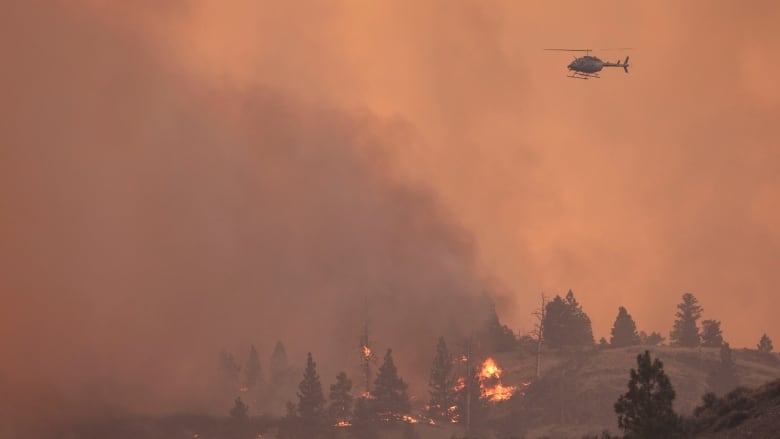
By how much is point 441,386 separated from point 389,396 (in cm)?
1029

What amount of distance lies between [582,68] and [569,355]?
41.5 m

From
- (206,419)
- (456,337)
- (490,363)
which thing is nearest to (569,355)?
(490,363)

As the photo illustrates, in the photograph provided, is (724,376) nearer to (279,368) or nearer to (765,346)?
(765,346)

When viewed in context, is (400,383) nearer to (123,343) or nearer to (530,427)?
(530,427)

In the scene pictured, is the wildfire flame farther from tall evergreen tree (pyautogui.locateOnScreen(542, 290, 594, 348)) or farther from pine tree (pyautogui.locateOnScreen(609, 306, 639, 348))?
pine tree (pyautogui.locateOnScreen(609, 306, 639, 348))

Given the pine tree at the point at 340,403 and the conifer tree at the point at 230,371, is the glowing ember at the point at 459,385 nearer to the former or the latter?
the pine tree at the point at 340,403

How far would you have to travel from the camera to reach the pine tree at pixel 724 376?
356 feet

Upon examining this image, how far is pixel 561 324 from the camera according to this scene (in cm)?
13062

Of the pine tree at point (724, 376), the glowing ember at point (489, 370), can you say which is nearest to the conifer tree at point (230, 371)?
the glowing ember at point (489, 370)

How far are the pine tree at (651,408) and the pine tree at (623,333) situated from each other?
97.1 meters

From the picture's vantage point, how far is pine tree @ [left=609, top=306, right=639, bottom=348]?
Answer: 133500 mm

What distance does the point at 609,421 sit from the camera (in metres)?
104

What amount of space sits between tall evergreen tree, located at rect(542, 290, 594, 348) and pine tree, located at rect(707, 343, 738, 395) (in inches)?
963

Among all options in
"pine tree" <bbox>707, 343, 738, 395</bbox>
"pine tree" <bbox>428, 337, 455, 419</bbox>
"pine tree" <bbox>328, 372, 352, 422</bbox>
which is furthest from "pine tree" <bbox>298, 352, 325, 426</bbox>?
"pine tree" <bbox>707, 343, 738, 395</bbox>
